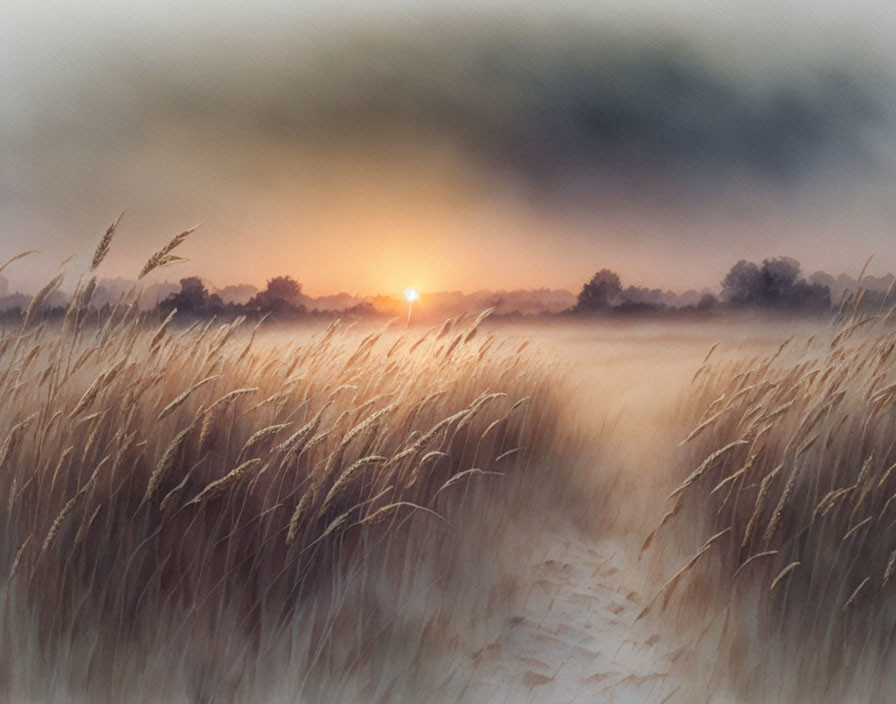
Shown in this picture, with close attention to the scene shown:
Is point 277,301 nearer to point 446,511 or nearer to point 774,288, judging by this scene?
point 446,511

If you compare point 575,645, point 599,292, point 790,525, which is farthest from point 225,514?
point 790,525

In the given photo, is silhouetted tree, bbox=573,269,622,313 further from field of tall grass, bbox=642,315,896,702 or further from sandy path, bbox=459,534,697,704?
sandy path, bbox=459,534,697,704

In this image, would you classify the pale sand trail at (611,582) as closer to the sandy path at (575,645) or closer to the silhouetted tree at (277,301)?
the sandy path at (575,645)

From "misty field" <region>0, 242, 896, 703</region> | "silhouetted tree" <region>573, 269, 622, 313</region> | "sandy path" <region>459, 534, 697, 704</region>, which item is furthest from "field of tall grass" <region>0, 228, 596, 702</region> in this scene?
"silhouetted tree" <region>573, 269, 622, 313</region>

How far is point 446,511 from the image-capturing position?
4.95ft

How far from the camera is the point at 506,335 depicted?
155 cm

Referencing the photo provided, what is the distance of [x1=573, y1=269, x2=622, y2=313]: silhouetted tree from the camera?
5.15 feet

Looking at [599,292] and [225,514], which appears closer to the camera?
[225,514]

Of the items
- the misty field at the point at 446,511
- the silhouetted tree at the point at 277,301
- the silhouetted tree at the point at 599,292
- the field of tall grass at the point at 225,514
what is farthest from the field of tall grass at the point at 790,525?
the silhouetted tree at the point at 277,301

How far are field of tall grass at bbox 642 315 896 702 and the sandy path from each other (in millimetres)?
71

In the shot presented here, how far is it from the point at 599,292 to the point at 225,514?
97cm

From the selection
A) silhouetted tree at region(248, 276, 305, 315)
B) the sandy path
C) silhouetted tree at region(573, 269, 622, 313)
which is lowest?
the sandy path

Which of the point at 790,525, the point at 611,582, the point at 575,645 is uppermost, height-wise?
the point at 790,525

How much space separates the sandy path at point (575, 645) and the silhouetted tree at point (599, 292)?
55 cm
